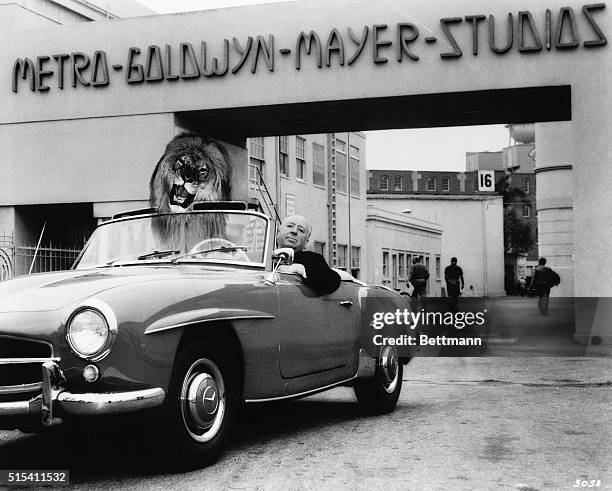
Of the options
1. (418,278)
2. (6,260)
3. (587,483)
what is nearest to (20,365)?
(587,483)

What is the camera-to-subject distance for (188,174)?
15.4 metres

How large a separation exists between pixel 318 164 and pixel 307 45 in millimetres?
15553

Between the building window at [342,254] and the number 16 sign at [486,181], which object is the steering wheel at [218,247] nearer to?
the building window at [342,254]

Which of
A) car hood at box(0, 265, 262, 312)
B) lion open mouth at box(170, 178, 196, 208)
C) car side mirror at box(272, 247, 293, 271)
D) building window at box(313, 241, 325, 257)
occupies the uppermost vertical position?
lion open mouth at box(170, 178, 196, 208)

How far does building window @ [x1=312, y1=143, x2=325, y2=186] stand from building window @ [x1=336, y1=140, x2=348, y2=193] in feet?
6.35

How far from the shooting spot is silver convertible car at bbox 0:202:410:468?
441cm

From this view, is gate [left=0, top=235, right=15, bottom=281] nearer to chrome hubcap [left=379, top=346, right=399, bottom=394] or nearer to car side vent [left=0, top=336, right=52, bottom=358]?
chrome hubcap [left=379, top=346, right=399, bottom=394]

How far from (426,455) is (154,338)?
1.80m

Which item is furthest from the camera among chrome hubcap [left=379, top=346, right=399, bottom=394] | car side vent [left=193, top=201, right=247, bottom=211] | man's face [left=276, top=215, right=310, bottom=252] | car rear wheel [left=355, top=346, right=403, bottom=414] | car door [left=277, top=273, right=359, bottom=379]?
chrome hubcap [left=379, top=346, right=399, bottom=394]

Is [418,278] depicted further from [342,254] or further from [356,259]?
[356,259]

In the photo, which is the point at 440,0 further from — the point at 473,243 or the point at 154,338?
the point at 473,243

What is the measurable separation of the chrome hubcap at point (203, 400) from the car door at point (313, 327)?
2.21 ft

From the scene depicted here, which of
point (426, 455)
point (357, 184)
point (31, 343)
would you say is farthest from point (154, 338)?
point (357, 184)

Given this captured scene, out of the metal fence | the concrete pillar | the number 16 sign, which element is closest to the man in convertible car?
the metal fence
